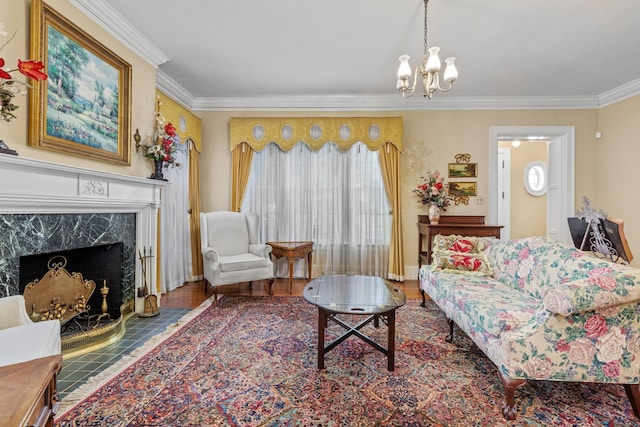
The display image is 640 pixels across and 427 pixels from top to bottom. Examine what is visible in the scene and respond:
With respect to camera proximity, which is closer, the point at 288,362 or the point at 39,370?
the point at 39,370

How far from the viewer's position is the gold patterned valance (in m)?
4.50

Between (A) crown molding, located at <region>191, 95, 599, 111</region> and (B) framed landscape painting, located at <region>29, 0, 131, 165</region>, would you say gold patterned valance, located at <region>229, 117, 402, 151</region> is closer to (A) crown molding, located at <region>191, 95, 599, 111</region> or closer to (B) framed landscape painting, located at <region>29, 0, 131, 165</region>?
(A) crown molding, located at <region>191, 95, 599, 111</region>

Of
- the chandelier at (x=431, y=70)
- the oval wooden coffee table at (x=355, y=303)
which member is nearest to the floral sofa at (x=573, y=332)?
the oval wooden coffee table at (x=355, y=303)

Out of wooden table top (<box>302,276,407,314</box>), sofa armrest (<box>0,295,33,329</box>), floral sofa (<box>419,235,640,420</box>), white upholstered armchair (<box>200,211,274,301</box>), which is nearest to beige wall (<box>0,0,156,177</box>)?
sofa armrest (<box>0,295,33,329</box>)

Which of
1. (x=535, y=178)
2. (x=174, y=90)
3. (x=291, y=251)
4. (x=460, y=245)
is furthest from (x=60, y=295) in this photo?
(x=535, y=178)

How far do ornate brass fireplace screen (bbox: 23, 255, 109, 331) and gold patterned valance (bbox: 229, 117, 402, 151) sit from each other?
274cm

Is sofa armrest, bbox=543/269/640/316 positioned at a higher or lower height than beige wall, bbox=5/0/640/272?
lower

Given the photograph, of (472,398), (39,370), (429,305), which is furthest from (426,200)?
(39,370)

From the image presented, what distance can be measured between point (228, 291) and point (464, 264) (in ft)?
9.92

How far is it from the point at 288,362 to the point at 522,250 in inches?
96.0

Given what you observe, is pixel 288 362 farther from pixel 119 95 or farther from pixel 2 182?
pixel 119 95

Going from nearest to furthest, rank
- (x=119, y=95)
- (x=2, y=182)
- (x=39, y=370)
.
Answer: (x=39, y=370) < (x=2, y=182) < (x=119, y=95)

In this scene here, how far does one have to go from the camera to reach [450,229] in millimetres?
4051

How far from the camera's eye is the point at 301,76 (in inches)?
150
